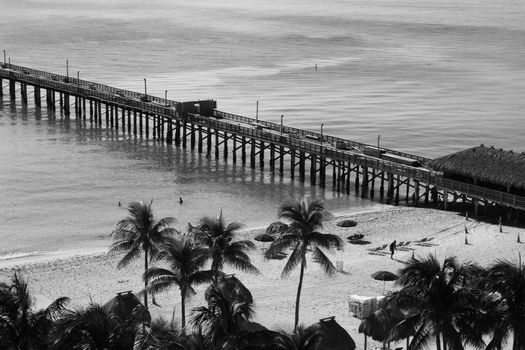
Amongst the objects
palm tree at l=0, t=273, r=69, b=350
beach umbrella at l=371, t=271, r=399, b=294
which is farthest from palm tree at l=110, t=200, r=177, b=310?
palm tree at l=0, t=273, r=69, b=350

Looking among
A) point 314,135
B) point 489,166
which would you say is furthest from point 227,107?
point 489,166

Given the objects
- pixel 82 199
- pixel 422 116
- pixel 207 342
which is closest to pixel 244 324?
pixel 207 342

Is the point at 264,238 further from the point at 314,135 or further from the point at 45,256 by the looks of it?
the point at 314,135

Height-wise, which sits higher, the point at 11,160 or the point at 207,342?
the point at 207,342

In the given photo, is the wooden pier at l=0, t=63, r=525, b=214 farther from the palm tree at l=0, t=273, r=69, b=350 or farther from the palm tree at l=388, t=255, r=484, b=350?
the palm tree at l=0, t=273, r=69, b=350

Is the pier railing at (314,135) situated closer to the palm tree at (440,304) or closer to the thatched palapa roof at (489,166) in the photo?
the thatched palapa roof at (489,166)

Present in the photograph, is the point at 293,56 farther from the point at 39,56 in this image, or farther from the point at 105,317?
the point at 105,317
